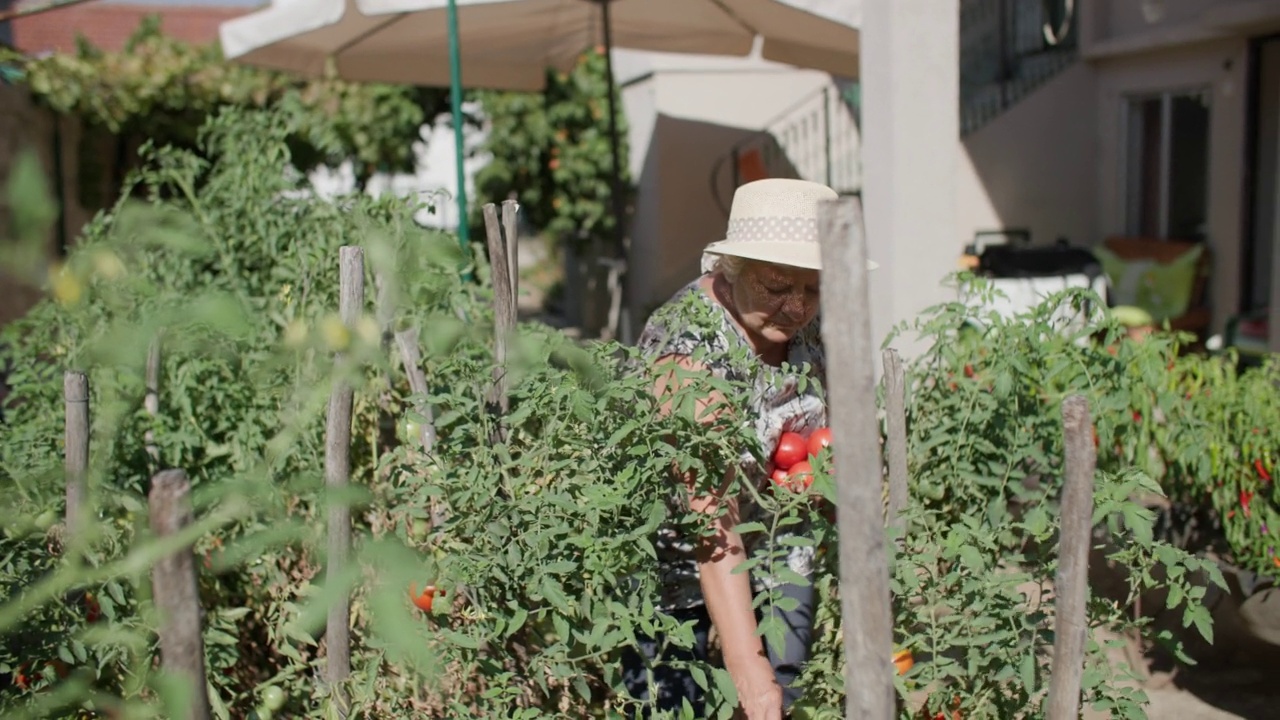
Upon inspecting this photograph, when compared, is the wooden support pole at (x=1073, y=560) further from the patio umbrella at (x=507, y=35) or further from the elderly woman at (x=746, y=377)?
the patio umbrella at (x=507, y=35)

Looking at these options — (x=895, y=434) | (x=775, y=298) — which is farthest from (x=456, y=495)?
(x=895, y=434)

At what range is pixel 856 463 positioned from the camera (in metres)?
1.49

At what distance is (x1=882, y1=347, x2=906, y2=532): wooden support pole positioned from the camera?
7.38 ft

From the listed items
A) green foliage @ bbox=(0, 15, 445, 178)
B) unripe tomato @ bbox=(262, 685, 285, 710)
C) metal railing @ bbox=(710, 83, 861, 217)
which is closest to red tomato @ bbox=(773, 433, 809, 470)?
unripe tomato @ bbox=(262, 685, 285, 710)

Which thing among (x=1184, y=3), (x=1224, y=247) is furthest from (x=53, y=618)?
(x=1184, y=3)

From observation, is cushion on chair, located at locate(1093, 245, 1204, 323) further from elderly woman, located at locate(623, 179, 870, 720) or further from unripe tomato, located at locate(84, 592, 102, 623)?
unripe tomato, located at locate(84, 592, 102, 623)

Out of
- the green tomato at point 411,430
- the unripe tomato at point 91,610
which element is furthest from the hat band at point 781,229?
the unripe tomato at point 91,610

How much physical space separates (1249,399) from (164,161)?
10.1 feet

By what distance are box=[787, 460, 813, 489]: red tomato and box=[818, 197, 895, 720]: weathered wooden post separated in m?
0.48

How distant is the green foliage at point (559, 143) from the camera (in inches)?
380

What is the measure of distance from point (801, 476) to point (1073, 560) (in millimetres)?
586

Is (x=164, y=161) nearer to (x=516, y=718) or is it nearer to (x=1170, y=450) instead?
(x=516, y=718)

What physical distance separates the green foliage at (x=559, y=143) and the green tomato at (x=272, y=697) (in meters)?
7.52

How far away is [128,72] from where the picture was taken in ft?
29.1
